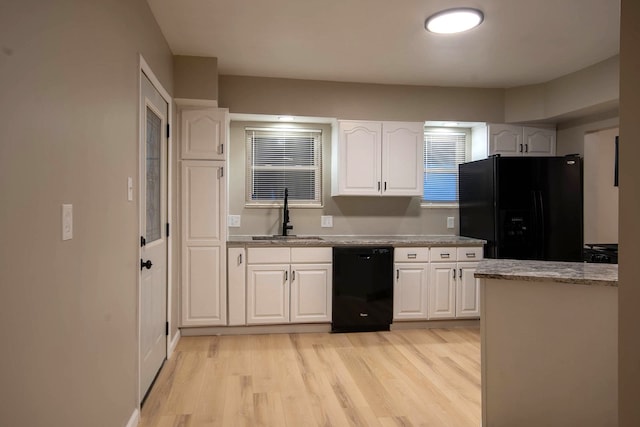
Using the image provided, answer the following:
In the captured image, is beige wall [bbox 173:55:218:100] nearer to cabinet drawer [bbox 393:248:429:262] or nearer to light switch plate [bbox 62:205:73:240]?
cabinet drawer [bbox 393:248:429:262]

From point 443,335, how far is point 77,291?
11.1 ft

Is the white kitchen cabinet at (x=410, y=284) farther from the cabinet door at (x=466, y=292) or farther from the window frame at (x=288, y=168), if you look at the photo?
the window frame at (x=288, y=168)

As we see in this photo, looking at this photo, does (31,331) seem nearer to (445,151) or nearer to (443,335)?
(443,335)

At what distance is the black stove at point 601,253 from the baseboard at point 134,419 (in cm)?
391

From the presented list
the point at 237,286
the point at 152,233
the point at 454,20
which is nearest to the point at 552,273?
the point at 454,20

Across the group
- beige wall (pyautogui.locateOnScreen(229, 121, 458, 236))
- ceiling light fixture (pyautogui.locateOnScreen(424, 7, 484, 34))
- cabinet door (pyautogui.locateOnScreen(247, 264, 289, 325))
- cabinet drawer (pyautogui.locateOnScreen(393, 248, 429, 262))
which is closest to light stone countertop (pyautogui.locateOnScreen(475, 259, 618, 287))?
ceiling light fixture (pyautogui.locateOnScreen(424, 7, 484, 34))

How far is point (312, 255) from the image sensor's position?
13.1 ft

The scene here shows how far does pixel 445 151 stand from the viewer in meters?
4.82

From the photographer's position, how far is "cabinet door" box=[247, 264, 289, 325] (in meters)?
3.91

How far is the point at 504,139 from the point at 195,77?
325 cm

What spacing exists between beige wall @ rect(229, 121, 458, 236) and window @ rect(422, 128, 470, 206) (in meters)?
0.15

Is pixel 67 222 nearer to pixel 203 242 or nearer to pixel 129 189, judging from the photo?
pixel 129 189

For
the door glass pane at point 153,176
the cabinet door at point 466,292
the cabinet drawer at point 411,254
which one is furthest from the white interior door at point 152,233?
the cabinet door at point 466,292

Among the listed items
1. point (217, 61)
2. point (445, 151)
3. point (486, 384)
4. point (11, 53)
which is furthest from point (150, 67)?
point (445, 151)
